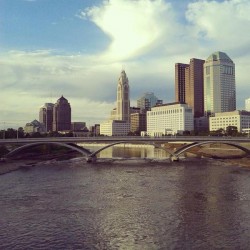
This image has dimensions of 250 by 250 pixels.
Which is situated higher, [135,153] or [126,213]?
[135,153]

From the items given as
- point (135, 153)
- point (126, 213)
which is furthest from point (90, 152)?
point (126, 213)

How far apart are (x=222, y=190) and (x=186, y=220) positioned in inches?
620

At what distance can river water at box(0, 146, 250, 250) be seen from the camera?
26062 mm

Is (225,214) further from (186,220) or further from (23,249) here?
(23,249)

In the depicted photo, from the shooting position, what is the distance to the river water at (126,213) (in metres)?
26.1

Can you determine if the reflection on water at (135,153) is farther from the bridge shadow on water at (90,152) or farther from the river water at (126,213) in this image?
the river water at (126,213)

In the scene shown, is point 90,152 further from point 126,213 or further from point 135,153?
point 126,213

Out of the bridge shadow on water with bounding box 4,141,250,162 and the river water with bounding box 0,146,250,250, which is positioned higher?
the bridge shadow on water with bounding box 4,141,250,162

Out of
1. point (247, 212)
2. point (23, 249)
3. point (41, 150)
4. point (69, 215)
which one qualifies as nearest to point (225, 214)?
point (247, 212)

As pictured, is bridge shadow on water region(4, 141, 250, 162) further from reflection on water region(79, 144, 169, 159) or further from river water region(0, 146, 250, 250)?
river water region(0, 146, 250, 250)

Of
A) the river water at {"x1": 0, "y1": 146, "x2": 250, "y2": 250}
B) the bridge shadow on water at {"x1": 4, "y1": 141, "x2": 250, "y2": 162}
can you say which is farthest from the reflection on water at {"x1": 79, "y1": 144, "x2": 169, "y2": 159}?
the river water at {"x1": 0, "y1": 146, "x2": 250, "y2": 250}

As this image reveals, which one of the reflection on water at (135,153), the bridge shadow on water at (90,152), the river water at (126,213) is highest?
the bridge shadow on water at (90,152)

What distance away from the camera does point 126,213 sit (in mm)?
33812

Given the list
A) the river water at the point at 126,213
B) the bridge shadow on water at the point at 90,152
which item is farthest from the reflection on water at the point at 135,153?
the river water at the point at 126,213
